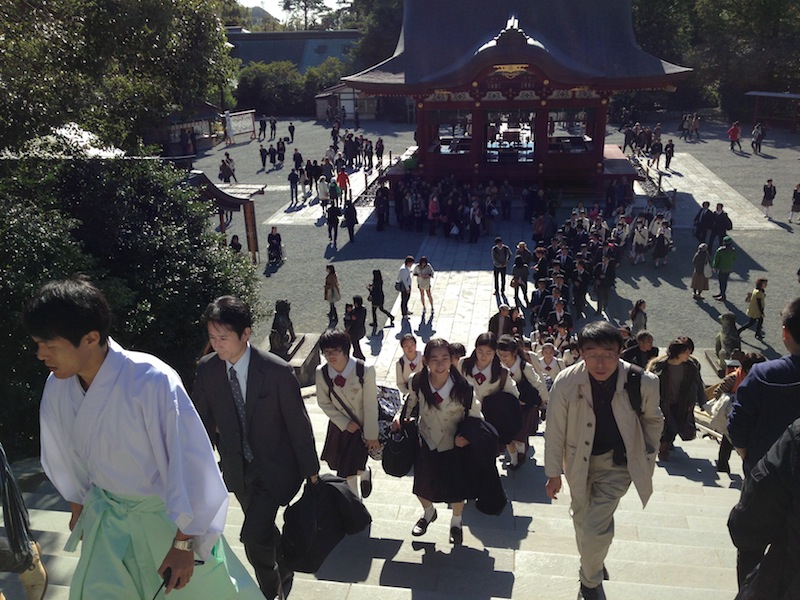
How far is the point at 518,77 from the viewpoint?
2025 centimetres

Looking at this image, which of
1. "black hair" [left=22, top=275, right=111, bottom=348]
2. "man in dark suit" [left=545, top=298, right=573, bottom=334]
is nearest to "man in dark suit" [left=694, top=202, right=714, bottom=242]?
"man in dark suit" [left=545, top=298, right=573, bottom=334]

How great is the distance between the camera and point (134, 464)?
7.73 feet

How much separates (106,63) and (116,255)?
270 centimetres

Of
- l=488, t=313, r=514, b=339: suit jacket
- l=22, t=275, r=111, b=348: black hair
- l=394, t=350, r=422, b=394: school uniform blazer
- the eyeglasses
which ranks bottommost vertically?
l=488, t=313, r=514, b=339: suit jacket

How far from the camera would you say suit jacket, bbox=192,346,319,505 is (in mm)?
3299

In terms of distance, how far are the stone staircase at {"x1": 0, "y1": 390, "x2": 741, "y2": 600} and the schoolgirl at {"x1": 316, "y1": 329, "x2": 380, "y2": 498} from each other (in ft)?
1.59

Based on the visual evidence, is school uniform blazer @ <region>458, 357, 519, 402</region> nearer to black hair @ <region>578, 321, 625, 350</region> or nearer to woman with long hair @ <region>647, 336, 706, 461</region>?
black hair @ <region>578, 321, 625, 350</region>

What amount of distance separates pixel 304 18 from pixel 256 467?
81.6m

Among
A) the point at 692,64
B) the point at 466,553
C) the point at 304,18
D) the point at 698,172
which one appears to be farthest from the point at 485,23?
the point at 304,18

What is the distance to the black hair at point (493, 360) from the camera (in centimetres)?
469

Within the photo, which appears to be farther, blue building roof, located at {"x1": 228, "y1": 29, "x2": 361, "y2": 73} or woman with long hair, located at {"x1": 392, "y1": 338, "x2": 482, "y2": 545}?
blue building roof, located at {"x1": 228, "y1": 29, "x2": 361, "y2": 73}

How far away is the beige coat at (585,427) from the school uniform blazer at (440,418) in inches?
27.1

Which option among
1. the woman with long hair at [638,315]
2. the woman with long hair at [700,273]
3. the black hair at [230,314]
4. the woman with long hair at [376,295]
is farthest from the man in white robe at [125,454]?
the woman with long hair at [700,273]

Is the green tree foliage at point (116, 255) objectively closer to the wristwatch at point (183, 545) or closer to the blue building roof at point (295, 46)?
the wristwatch at point (183, 545)
